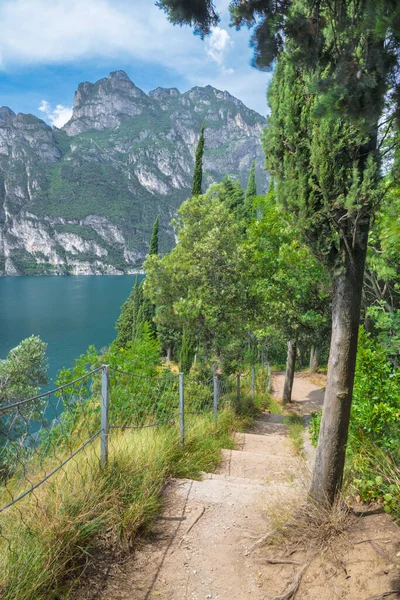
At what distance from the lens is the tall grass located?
2072 millimetres

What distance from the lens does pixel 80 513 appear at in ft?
8.47

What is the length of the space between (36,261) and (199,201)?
182617mm

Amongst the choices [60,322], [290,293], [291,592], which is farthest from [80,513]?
[60,322]

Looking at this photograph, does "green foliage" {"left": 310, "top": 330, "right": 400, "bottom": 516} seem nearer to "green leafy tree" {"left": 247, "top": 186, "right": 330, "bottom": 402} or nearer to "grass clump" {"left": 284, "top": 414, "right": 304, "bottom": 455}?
"grass clump" {"left": 284, "top": 414, "right": 304, "bottom": 455}

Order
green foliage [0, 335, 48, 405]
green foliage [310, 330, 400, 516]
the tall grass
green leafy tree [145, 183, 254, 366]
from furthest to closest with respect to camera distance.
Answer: green foliage [0, 335, 48, 405], green leafy tree [145, 183, 254, 366], green foliage [310, 330, 400, 516], the tall grass

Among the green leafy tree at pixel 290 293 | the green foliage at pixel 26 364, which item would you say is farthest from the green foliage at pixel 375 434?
the green foliage at pixel 26 364

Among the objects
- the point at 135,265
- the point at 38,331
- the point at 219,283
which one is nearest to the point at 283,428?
the point at 219,283

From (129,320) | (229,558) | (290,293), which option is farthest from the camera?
(129,320)

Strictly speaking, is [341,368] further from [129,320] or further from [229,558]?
[129,320]

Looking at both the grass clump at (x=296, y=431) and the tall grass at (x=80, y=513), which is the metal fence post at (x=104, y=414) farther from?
the grass clump at (x=296, y=431)

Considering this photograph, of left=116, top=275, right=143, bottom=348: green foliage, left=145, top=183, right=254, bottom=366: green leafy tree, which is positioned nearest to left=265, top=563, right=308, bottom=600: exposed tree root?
left=145, top=183, right=254, bottom=366: green leafy tree

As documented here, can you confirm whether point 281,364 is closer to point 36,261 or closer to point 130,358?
point 130,358

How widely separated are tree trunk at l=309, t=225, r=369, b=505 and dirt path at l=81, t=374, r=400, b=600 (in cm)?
40

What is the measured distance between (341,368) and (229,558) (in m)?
1.67
